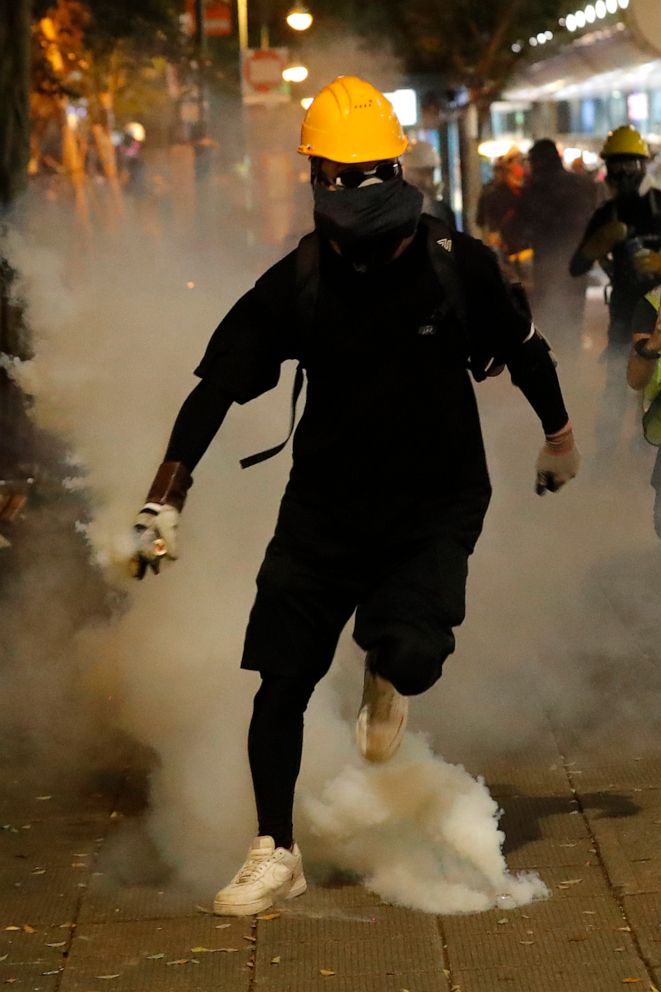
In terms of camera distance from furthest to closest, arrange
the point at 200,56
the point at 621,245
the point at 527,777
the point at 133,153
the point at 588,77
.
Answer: the point at 133,153 < the point at 588,77 < the point at 200,56 < the point at 621,245 < the point at 527,777

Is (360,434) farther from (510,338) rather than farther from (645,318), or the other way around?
(645,318)

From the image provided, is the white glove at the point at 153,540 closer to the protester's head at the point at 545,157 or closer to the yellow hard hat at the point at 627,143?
the yellow hard hat at the point at 627,143

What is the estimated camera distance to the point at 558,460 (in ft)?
13.9

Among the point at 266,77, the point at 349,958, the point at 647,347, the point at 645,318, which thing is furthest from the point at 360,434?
the point at 266,77

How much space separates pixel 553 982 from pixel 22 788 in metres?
2.15

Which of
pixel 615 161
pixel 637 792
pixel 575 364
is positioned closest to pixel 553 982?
pixel 637 792

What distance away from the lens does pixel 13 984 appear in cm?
375

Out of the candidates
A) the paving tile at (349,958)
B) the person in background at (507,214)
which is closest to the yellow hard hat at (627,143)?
the person in background at (507,214)

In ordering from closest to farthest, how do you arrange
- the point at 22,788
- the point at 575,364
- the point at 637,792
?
the point at 637,792
the point at 22,788
the point at 575,364

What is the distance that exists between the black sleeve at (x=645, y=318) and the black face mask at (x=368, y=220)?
8.90ft

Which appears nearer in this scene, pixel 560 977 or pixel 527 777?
pixel 560 977

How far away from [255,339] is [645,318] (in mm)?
2861

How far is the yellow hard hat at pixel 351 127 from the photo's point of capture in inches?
154

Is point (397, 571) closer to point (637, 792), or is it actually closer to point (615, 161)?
point (637, 792)
